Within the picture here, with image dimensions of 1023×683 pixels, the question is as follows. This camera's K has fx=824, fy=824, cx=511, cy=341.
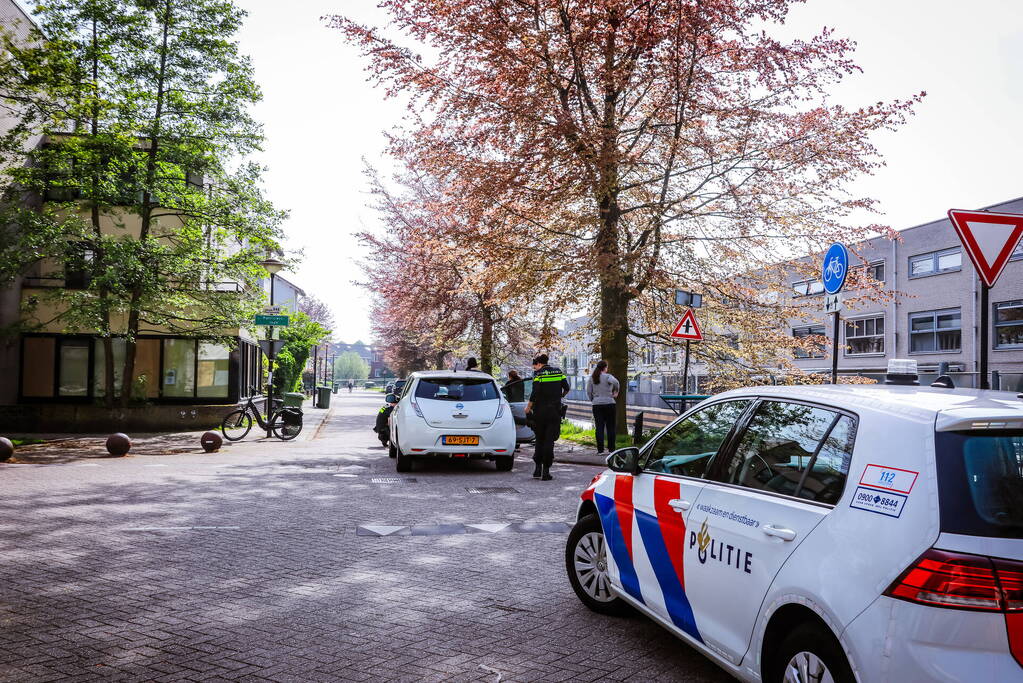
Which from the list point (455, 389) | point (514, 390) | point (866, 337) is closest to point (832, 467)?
point (455, 389)

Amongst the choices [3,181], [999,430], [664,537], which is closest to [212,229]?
[3,181]

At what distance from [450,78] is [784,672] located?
49.8ft

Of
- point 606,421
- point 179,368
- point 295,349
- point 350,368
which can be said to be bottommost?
point 606,421

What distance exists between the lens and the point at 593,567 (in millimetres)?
5141

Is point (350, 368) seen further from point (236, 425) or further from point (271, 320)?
point (236, 425)

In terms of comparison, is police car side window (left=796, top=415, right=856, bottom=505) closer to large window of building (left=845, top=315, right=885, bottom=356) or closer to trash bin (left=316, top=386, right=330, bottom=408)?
large window of building (left=845, top=315, right=885, bottom=356)

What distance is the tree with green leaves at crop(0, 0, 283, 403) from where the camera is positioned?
19.0 m

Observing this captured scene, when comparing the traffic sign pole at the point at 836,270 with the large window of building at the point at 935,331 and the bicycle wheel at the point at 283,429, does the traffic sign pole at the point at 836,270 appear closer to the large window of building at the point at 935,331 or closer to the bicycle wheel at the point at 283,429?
the bicycle wheel at the point at 283,429

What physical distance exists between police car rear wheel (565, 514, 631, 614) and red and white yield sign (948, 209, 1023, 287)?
3.84 meters

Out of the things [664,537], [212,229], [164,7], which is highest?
[164,7]

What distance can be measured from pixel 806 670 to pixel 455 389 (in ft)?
34.6

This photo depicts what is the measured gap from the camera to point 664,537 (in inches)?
163

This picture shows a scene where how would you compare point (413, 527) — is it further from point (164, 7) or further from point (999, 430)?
point (164, 7)

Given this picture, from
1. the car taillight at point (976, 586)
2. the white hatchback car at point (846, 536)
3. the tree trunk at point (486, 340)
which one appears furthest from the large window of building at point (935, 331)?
the car taillight at point (976, 586)
